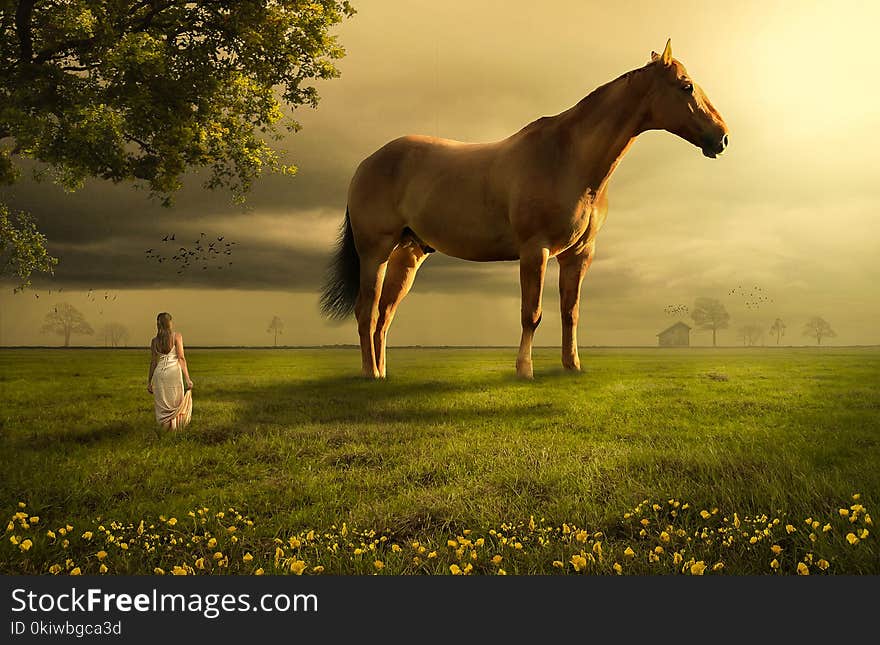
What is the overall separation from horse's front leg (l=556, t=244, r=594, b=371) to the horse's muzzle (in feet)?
8.66

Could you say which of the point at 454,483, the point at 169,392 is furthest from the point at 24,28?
the point at 454,483

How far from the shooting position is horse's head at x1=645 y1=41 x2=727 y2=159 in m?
8.96

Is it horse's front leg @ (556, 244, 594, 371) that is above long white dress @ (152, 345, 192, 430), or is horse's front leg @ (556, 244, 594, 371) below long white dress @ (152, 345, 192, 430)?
above

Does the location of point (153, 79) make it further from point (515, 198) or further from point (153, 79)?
point (515, 198)

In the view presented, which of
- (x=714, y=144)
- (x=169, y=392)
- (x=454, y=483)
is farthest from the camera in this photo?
(x=714, y=144)

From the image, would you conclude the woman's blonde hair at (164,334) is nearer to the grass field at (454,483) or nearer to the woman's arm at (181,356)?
the woman's arm at (181,356)

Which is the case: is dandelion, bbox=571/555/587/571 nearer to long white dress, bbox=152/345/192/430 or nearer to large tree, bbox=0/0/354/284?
long white dress, bbox=152/345/192/430

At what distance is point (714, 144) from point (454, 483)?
6.46 meters

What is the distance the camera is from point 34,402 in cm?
980

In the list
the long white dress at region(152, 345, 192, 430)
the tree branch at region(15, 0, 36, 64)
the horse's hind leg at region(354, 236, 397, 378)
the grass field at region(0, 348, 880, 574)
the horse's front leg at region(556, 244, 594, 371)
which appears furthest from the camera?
the horse's hind leg at region(354, 236, 397, 378)

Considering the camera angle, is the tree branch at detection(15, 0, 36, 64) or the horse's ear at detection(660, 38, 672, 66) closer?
the horse's ear at detection(660, 38, 672, 66)

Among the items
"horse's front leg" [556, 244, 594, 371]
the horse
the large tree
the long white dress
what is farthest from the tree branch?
"horse's front leg" [556, 244, 594, 371]

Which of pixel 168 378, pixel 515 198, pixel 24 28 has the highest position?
pixel 24 28

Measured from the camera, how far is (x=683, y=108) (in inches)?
355
